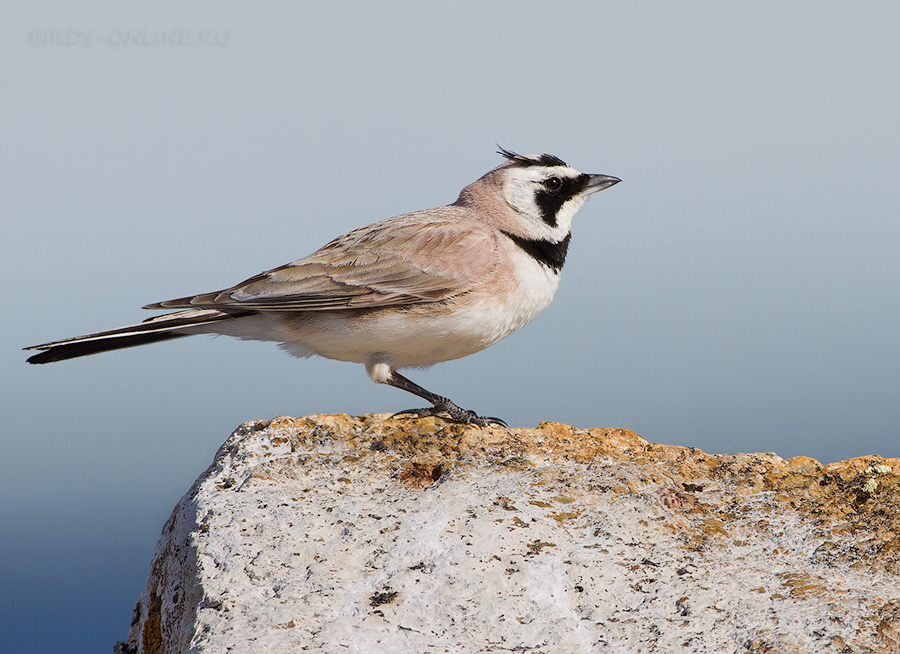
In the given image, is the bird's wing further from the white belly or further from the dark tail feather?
the dark tail feather

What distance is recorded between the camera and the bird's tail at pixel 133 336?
6.45 meters

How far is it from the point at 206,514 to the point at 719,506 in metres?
2.65

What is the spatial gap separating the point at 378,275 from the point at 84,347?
93.2 inches

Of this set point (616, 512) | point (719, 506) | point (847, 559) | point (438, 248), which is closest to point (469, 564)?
point (616, 512)

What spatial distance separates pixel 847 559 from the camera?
3.83m

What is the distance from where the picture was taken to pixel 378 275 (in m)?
7.07

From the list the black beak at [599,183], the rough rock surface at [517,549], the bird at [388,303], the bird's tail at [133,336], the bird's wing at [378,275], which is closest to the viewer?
the rough rock surface at [517,549]

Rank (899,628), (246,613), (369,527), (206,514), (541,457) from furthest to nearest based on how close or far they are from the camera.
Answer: (541,457), (206,514), (369,527), (246,613), (899,628)

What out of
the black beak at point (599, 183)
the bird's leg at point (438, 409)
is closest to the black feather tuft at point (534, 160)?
the black beak at point (599, 183)

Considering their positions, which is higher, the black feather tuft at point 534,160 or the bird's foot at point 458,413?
the black feather tuft at point 534,160

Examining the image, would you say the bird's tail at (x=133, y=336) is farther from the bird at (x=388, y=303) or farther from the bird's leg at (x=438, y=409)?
the bird's leg at (x=438, y=409)

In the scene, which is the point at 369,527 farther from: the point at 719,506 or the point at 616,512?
the point at 719,506

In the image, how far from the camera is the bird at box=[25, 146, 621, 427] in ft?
22.1

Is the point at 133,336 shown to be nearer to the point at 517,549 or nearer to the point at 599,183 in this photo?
the point at 517,549
